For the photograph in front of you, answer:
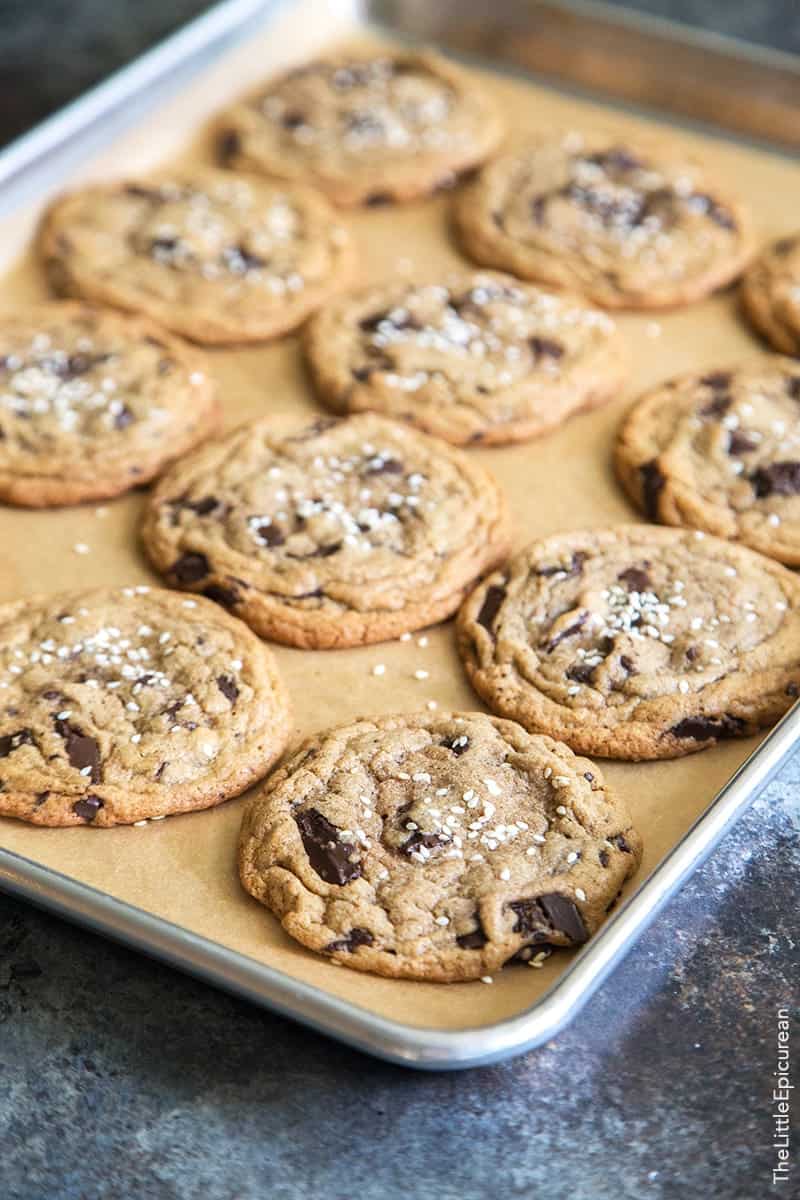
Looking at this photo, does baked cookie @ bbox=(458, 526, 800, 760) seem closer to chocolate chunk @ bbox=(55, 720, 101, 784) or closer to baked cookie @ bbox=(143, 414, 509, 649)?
baked cookie @ bbox=(143, 414, 509, 649)

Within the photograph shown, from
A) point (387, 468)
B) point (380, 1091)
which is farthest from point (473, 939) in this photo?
point (387, 468)

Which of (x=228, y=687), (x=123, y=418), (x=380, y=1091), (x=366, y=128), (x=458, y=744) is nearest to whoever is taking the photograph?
(x=380, y=1091)

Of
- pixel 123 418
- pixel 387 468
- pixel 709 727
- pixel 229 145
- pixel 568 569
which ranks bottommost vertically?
pixel 709 727

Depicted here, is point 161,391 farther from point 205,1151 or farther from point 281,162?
point 205,1151

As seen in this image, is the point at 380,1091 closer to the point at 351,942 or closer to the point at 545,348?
the point at 351,942

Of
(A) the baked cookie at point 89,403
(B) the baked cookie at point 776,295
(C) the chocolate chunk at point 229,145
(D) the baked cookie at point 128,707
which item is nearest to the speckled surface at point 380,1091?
(D) the baked cookie at point 128,707

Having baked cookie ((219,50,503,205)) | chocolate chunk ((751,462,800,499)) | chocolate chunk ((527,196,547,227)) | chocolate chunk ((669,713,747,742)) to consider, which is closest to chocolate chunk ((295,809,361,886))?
chocolate chunk ((669,713,747,742))

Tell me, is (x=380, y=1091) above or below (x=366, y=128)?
below

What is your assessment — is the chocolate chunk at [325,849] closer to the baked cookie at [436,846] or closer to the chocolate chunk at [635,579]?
the baked cookie at [436,846]
